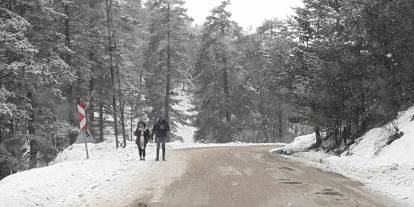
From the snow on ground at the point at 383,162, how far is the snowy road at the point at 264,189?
1.79 feet

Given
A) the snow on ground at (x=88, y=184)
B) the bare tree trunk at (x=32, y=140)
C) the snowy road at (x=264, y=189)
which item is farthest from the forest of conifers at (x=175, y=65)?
the snow on ground at (x=88, y=184)

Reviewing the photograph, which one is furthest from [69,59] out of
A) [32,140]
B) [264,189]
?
[264,189]

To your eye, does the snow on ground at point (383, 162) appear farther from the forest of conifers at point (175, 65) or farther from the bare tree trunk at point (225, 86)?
the bare tree trunk at point (225, 86)

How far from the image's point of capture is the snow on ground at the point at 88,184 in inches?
359

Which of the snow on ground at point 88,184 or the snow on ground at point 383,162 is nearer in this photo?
the snow on ground at point 88,184

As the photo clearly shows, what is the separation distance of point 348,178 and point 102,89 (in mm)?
24021

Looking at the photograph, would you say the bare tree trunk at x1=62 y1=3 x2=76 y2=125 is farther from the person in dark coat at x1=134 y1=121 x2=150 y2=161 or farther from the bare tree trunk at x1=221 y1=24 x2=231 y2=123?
the bare tree trunk at x1=221 y1=24 x2=231 y2=123

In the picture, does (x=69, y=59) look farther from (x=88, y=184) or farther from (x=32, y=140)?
(x=88, y=184)

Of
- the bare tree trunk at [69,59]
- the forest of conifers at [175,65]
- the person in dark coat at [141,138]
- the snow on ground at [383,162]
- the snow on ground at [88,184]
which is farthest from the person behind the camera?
the bare tree trunk at [69,59]

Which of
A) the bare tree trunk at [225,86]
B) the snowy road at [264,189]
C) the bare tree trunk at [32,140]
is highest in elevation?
the bare tree trunk at [225,86]

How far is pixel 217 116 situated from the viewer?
135 feet

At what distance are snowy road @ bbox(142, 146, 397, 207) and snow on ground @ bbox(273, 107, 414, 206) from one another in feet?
1.79

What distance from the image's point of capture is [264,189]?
10117 millimetres

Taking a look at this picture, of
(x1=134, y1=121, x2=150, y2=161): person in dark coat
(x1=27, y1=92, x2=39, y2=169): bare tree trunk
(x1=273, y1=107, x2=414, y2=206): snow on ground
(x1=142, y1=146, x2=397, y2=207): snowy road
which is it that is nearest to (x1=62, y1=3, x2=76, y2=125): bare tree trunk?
(x1=27, y1=92, x2=39, y2=169): bare tree trunk
